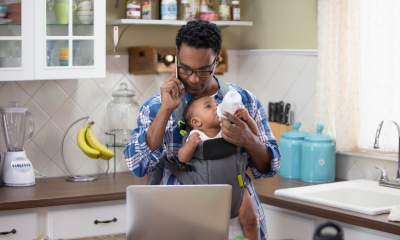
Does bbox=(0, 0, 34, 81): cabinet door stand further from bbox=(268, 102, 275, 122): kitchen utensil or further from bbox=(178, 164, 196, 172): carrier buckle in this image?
bbox=(268, 102, 275, 122): kitchen utensil

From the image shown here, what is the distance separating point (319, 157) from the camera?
2.52m

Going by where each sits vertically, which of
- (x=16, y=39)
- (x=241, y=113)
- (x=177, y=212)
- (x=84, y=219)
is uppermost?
(x=16, y=39)

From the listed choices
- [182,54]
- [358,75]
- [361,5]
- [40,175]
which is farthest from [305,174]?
[40,175]

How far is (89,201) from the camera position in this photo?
2.35 metres

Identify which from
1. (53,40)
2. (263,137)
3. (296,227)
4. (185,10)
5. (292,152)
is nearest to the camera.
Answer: (263,137)

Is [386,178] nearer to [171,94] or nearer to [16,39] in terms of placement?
[171,94]

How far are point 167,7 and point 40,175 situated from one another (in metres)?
1.24

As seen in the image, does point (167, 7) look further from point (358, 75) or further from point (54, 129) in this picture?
point (358, 75)

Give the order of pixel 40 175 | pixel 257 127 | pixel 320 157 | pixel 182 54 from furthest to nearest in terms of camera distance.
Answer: pixel 40 175 < pixel 320 157 < pixel 257 127 < pixel 182 54

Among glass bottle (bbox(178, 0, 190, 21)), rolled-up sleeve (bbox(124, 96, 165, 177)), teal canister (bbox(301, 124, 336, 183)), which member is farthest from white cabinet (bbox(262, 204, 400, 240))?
glass bottle (bbox(178, 0, 190, 21))

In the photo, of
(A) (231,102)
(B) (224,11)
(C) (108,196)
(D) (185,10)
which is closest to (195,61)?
(A) (231,102)

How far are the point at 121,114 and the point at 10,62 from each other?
729 mm

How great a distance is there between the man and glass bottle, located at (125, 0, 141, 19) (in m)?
1.22

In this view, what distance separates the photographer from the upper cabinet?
2367mm
